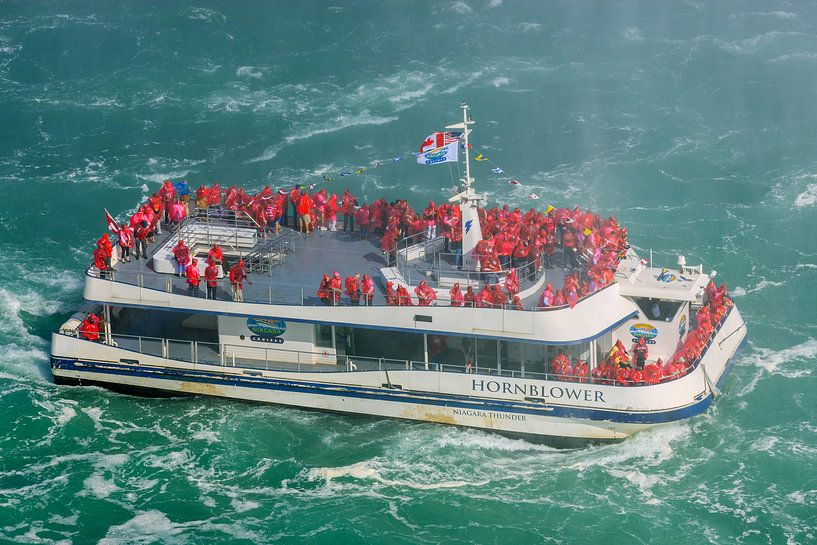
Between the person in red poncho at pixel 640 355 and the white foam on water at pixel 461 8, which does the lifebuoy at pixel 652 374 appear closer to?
the person in red poncho at pixel 640 355

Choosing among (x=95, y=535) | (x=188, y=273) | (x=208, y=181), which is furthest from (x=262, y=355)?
A: (x=208, y=181)

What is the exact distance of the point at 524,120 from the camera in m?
66.0

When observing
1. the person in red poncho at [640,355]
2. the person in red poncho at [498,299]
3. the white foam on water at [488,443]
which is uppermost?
the person in red poncho at [498,299]

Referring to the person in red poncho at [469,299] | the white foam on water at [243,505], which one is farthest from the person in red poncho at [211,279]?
the person in red poncho at [469,299]

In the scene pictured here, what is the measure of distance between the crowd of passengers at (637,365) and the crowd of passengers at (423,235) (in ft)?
6.80

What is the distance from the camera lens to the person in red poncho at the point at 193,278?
139ft

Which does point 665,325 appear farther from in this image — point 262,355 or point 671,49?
point 671,49

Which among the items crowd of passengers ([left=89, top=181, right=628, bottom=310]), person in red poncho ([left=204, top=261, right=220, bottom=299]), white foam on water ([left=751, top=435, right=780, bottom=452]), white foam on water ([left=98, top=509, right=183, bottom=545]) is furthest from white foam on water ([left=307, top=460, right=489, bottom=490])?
white foam on water ([left=751, top=435, right=780, bottom=452])

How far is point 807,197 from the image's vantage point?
58562mm

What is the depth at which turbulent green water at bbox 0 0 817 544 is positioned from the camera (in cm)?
3775

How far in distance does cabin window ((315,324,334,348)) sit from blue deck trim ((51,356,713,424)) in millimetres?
1448

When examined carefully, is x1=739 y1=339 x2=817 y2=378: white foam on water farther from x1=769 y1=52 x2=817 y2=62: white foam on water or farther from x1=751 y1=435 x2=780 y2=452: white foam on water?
x1=769 y1=52 x2=817 y2=62: white foam on water

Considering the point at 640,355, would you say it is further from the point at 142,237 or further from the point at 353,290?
the point at 142,237

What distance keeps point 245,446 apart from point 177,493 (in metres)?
3.09
